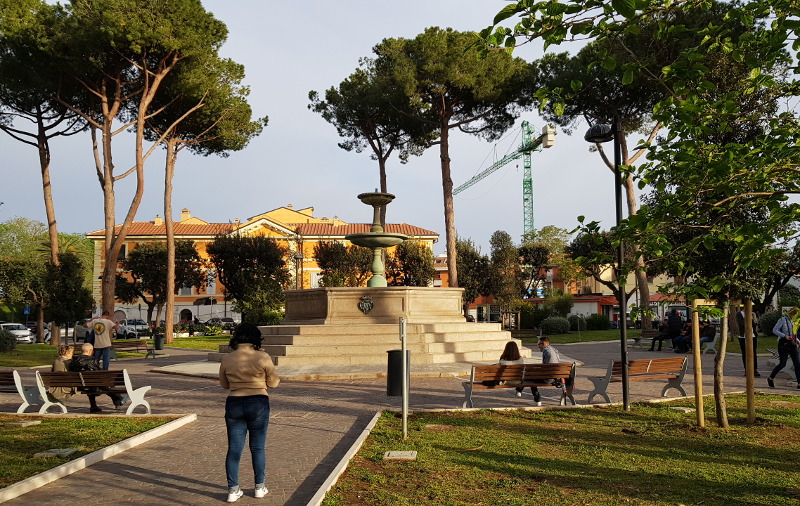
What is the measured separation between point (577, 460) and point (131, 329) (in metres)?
43.0

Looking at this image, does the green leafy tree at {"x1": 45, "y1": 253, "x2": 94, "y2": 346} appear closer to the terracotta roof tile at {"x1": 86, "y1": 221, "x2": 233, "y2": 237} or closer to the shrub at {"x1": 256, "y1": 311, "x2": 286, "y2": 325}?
the shrub at {"x1": 256, "y1": 311, "x2": 286, "y2": 325}

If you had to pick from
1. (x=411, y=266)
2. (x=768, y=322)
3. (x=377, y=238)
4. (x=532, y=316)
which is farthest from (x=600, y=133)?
(x=411, y=266)

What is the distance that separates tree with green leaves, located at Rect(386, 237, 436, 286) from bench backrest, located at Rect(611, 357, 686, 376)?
3647cm

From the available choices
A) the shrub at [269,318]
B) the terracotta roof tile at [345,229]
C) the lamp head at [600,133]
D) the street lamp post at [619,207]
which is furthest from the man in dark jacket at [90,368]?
the terracotta roof tile at [345,229]

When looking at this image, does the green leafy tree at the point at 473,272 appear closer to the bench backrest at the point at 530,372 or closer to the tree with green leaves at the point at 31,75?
the tree with green leaves at the point at 31,75

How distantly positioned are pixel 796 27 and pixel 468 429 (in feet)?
17.4

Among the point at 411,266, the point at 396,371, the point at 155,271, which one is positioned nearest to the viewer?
the point at 396,371

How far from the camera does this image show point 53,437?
293 inches

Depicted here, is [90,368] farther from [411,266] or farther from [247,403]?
[411,266]

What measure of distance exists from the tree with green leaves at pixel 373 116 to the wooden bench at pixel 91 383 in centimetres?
2390

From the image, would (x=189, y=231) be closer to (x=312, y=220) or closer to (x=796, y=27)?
(x=312, y=220)

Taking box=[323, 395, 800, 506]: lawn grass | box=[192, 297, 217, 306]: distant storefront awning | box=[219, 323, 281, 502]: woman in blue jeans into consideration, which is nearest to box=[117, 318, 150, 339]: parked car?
box=[192, 297, 217, 306]: distant storefront awning

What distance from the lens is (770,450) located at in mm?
6598

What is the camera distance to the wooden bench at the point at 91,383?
29.8 ft
